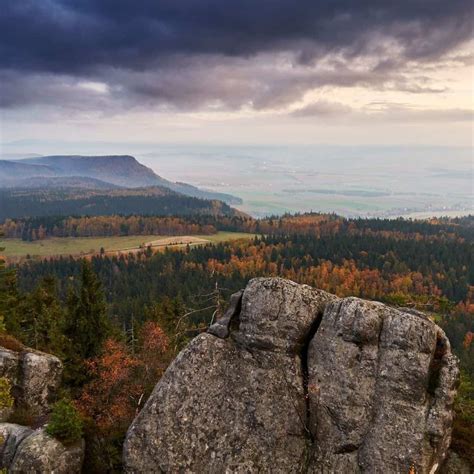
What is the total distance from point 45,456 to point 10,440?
3.57 m

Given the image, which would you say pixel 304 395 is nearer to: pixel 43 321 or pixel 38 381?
pixel 38 381

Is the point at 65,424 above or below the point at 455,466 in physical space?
above

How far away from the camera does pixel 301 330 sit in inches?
1001

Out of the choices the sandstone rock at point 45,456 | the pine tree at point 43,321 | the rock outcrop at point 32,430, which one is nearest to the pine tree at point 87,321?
the pine tree at point 43,321

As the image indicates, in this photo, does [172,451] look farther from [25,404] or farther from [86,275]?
[86,275]

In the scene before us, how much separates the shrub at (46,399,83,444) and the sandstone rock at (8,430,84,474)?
0.36 meters

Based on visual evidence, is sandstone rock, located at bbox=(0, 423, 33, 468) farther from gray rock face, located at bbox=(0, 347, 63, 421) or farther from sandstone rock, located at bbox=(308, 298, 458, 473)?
sandstone rock, located at bbox=(308, 298, 458, 473)

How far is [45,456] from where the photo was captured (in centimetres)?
2500

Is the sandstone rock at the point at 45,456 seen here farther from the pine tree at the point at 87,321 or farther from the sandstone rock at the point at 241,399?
the pine tree at the point at 87,321

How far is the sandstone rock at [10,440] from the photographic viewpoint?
85.6 feet

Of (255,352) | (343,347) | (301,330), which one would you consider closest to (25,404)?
(255,352)

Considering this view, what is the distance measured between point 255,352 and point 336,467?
7.36m

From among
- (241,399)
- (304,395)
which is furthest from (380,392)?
(241,399)

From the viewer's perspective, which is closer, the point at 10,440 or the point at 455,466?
the point at 455,466
